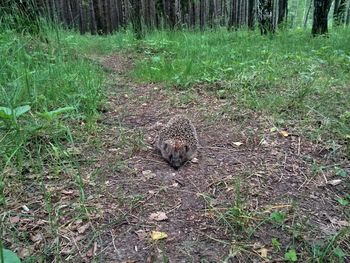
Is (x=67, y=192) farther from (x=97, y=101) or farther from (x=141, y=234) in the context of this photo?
(x=97, y=101)

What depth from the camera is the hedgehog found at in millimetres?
2975

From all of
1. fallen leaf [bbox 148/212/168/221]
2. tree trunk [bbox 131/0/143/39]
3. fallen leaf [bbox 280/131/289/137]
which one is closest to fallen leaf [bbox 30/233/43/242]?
fallen leaf [bbox 148/212/168/221]

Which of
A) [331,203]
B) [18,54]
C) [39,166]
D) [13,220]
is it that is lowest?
[331,203]

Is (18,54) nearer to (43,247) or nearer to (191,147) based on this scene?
(191,147)

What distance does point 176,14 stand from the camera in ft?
42.6

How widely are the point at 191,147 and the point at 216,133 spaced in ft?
1.69

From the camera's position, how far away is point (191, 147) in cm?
314

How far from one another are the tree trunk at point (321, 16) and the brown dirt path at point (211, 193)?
6.30m

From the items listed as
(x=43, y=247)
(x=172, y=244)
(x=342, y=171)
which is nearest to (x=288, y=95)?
(x=342, y=171)

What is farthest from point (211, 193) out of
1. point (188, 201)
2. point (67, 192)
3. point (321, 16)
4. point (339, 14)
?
point (339, 14)

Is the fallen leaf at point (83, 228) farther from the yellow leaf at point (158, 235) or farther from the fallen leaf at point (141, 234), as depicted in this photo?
the yellow leaf at point (158, 235)

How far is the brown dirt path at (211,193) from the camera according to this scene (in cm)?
199

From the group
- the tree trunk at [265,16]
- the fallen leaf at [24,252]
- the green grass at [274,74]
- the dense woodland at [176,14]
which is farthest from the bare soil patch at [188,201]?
the dense woodland at [176,14]

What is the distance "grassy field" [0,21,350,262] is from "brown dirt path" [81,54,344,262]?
9 cm
